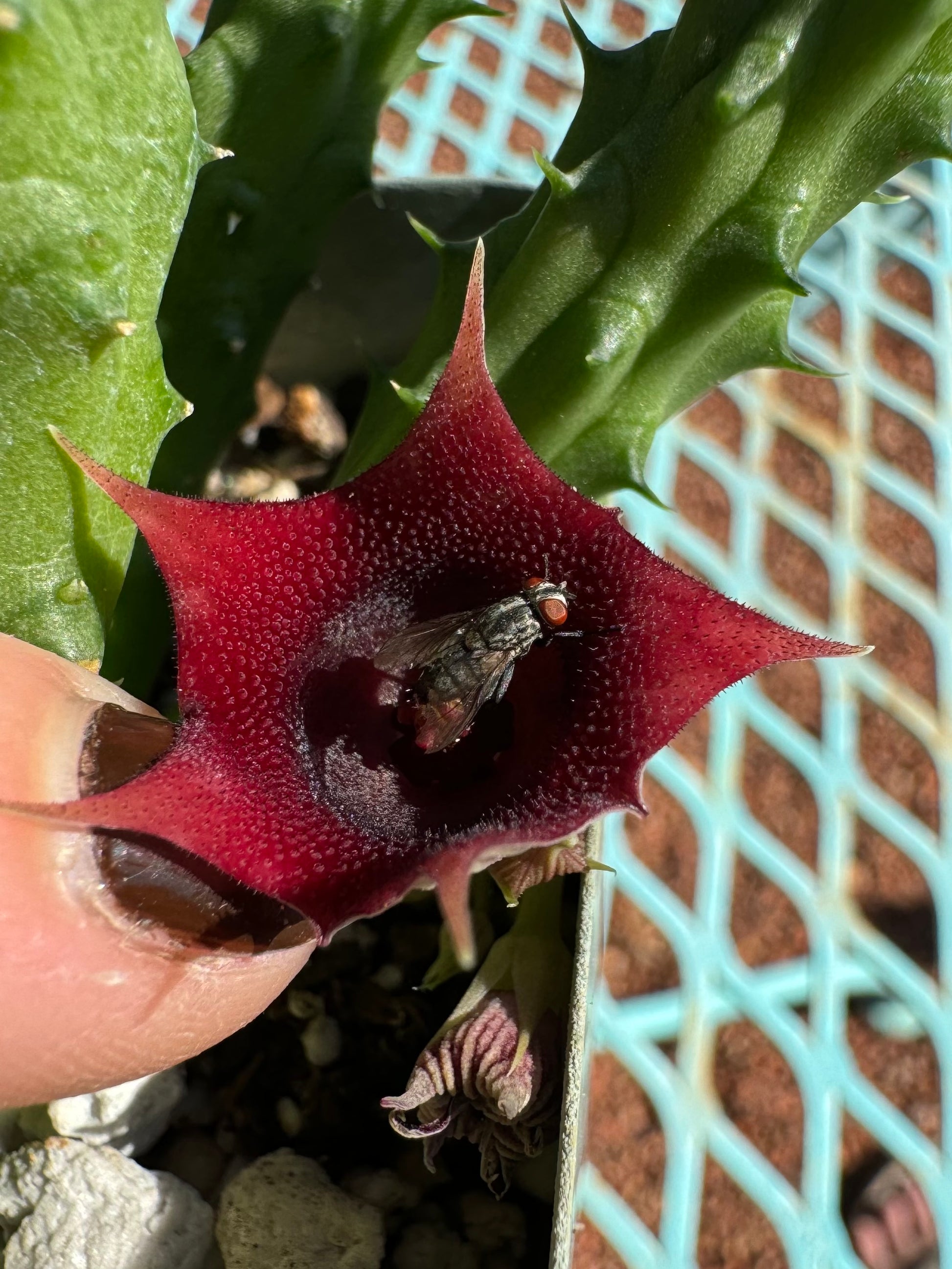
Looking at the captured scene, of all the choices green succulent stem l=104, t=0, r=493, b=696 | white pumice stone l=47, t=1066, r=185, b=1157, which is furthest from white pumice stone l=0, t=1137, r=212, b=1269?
green succulent stem l=104, t=0, r=493, b=696

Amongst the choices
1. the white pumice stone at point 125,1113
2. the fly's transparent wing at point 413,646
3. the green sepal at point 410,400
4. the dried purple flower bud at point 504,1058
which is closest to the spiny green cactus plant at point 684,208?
the green sepal at point 410,400

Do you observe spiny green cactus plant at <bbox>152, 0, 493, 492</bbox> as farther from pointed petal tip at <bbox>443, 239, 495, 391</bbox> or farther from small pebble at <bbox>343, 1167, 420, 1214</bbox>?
small pebble at <bbox>343, 1167, 420, 1214</bbox>

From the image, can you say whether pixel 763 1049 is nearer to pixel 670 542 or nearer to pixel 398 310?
pixel 670 542

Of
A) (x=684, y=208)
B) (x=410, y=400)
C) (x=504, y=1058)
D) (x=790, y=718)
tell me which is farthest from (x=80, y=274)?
(x=790, y=718)

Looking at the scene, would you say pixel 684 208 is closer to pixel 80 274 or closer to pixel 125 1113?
pixel 80 274

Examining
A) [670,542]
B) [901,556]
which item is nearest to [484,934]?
[670,542]
